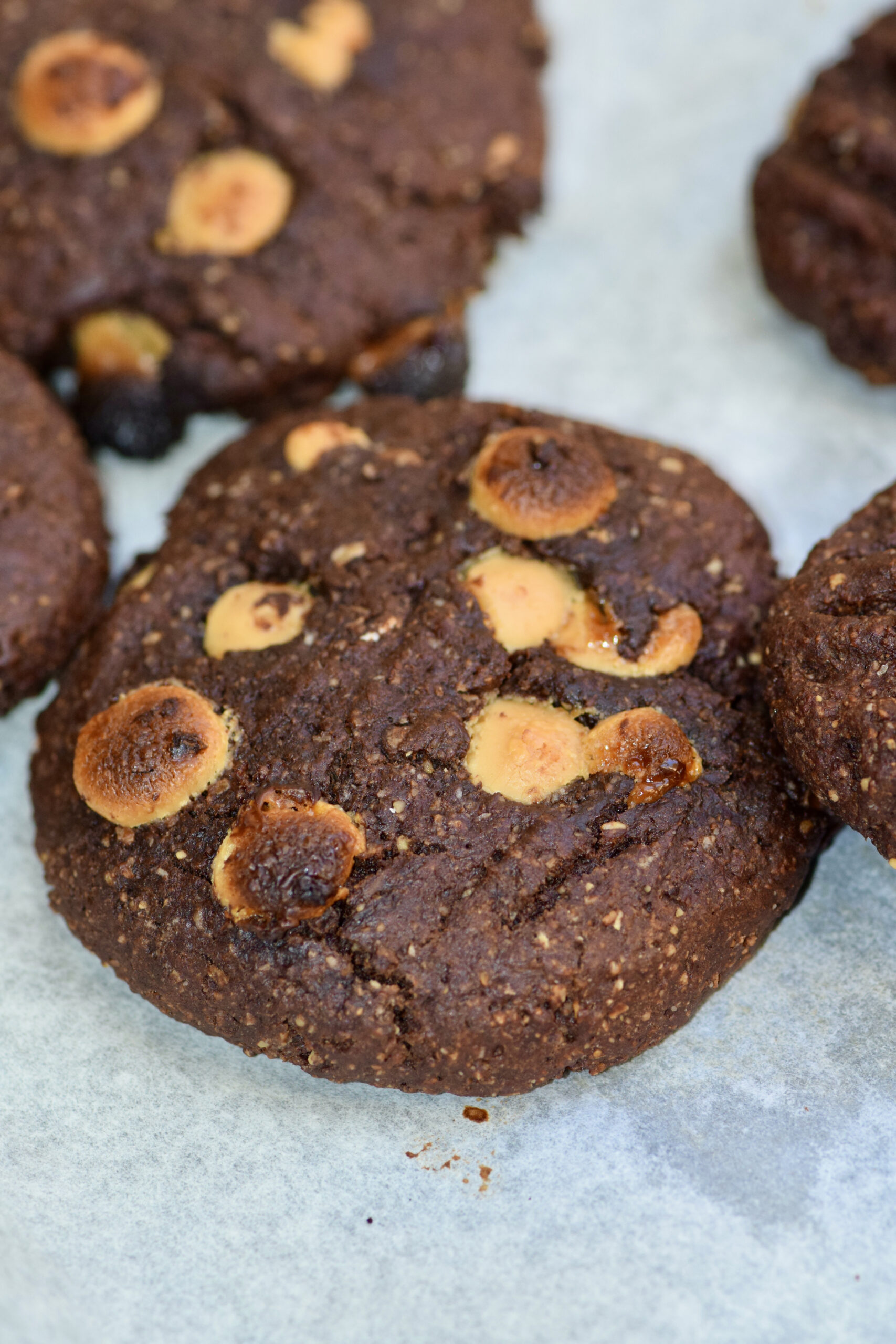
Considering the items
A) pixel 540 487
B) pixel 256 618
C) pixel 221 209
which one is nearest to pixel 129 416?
pixel 221 209

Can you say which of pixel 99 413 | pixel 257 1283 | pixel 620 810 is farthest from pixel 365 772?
pixel 99 413

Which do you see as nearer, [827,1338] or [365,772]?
[827,1338]

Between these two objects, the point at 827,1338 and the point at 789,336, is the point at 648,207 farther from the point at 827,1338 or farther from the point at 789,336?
the point at 827,1338

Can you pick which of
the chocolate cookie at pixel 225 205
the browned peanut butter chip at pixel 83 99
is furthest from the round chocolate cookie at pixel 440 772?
the browned peanut butter chip at pixel 83 99

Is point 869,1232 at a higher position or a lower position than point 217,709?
lower

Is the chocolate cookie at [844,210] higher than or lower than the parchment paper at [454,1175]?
higher

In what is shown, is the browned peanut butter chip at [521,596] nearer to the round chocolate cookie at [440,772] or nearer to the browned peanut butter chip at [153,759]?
the round chocolate cookie at [440,772]

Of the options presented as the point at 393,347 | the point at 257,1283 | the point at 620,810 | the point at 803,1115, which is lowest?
the point at 257,1283
